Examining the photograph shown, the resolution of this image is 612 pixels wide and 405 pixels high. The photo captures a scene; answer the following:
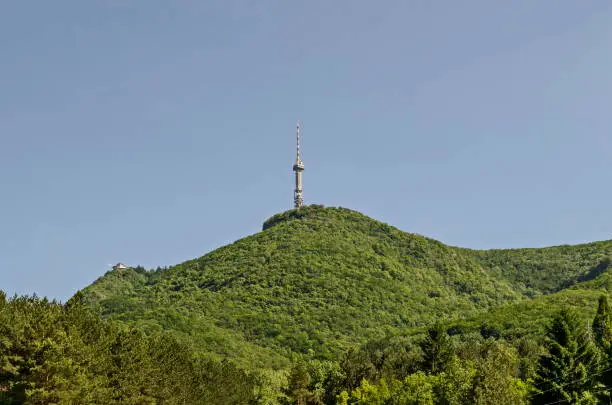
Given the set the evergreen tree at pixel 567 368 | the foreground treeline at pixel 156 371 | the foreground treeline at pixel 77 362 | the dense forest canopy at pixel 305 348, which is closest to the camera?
the foreground treeline at pixel 77 362

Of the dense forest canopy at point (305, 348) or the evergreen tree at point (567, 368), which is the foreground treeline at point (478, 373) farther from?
the dense forest canopy at point (305, 348)

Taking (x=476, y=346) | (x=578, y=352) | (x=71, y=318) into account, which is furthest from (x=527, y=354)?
(x=71, y=318)

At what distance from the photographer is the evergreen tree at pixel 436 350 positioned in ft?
319

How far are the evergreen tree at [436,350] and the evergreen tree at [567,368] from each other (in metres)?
42.4

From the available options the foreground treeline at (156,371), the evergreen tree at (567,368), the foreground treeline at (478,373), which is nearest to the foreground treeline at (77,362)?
the foreground treeline at (156,371)

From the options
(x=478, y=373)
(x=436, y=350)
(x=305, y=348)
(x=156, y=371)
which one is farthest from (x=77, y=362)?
(x=305, y=348)

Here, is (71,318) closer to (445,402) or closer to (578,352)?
(445,402)

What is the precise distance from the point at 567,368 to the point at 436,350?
4461cm

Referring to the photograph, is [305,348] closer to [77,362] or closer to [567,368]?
[567,368]

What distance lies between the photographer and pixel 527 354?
10731cm

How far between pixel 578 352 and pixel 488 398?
869 centimetres

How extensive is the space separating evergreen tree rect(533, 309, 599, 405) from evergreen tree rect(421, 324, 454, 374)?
4236cm

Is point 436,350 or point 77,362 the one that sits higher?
point 436,350

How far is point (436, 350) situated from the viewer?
3853 inches
